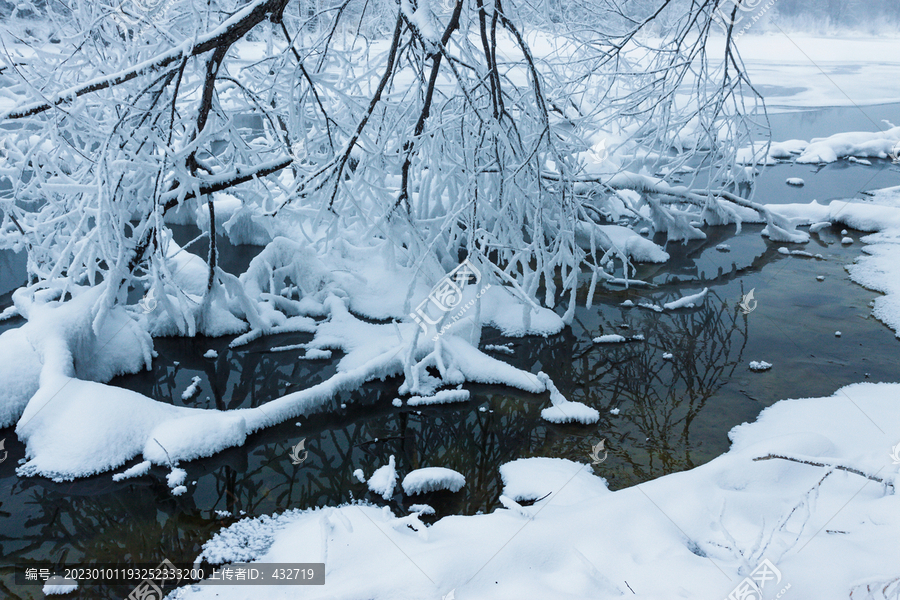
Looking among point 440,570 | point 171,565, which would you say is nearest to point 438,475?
point 440,570

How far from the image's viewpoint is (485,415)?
443cm

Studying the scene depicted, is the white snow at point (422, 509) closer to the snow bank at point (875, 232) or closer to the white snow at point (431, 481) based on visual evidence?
the white snow at point (431, 481)

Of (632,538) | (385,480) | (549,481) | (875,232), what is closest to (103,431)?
(385,480)

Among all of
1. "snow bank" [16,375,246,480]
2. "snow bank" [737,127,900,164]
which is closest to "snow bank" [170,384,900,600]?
"snow bank" [16,375,246,480]

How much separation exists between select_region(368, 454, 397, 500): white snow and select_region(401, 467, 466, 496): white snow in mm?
72

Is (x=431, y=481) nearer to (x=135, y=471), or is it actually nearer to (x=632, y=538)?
(x=632, y=538)

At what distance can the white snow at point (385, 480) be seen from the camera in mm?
3566

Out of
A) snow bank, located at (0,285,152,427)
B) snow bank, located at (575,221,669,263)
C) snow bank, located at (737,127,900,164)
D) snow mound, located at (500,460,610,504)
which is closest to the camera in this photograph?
snow mound, located at (500,460,610,504)

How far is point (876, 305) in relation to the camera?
6105mm

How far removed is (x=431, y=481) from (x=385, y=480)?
0.91 ft

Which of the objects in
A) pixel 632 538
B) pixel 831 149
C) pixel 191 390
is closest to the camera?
pixel 632 538

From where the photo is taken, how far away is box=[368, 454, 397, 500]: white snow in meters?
3.57

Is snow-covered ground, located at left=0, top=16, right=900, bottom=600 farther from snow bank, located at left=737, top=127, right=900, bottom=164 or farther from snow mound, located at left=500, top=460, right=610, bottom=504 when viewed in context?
snow bank, located at left=737, top=127, right=900, bottom=164

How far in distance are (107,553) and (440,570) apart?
1.80 meters
